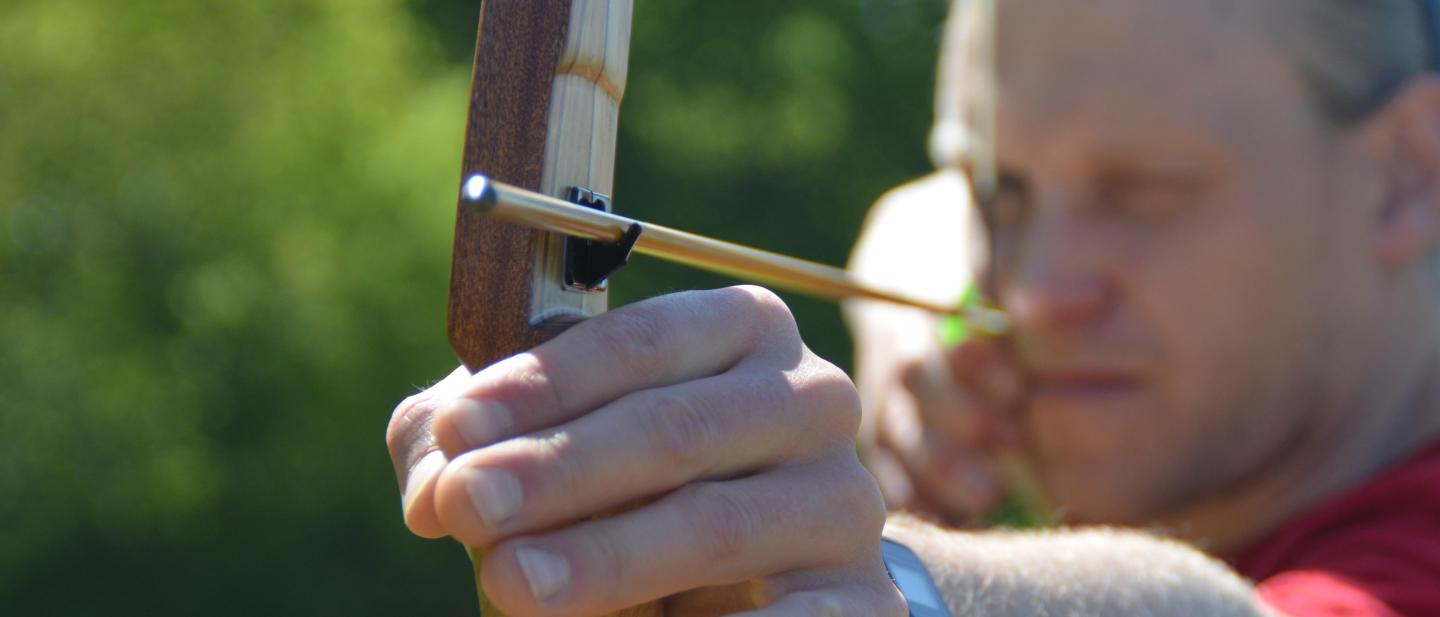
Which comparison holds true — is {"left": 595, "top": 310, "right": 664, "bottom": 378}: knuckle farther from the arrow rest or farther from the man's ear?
the man's ear

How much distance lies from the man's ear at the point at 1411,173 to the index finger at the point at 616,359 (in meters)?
0.78

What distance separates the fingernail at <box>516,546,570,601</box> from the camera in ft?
1.30

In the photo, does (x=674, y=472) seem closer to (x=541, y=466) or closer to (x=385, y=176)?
(x=541, y=466)

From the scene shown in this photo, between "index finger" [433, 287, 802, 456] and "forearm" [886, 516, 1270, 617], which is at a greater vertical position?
"index finger" [433, 287, 802, 456]

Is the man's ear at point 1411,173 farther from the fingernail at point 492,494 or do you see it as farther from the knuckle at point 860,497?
the fingernail at point 492,494

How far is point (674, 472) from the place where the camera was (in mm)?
430

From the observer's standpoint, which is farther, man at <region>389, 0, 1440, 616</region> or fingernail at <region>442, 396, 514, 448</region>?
man at <region>389, 0, 1440, 616</region>

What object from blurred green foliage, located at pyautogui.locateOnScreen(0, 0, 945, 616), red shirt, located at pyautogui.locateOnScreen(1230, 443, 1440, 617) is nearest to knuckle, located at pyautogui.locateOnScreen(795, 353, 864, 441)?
red shirt, located at pyautogui.locateOnScreen(1230, 443, 1440, 617)

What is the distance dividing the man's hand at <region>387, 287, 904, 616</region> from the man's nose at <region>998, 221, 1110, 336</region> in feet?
2.15

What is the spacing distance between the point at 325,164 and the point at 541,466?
289 centimetres

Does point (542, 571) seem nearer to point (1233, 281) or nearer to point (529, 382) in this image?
point (529, 382)

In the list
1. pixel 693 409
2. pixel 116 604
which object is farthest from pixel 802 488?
pixel 116 604

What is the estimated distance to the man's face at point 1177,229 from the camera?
41.7 inches

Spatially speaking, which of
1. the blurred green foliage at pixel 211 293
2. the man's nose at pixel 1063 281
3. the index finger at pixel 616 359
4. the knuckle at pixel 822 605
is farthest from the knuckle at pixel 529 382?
the blurred green foliage at pixel 211 293
